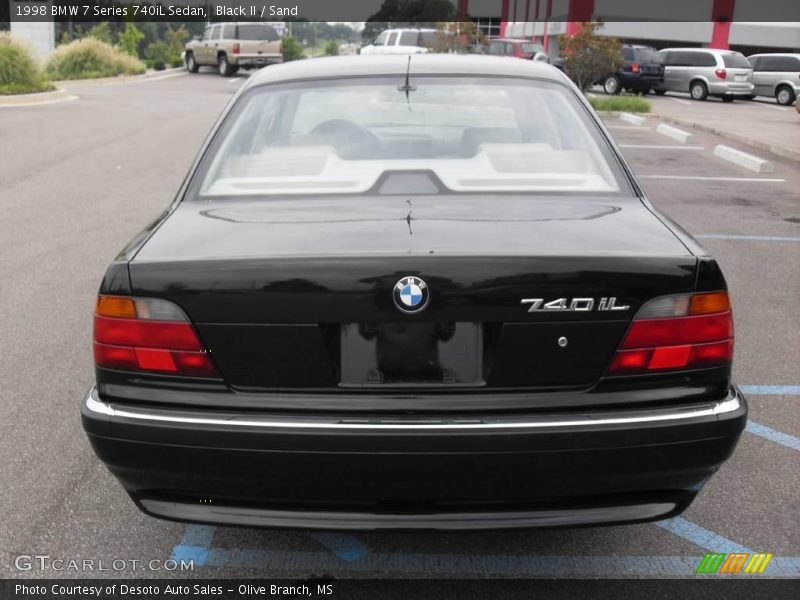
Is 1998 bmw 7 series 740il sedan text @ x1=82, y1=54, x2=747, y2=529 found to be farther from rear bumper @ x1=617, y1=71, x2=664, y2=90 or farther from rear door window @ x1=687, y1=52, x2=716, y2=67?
rear door window @ x1=687, y1=52, x2=716, y2=67

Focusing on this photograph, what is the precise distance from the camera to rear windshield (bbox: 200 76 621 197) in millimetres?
3363

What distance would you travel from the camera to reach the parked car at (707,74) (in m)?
29.8

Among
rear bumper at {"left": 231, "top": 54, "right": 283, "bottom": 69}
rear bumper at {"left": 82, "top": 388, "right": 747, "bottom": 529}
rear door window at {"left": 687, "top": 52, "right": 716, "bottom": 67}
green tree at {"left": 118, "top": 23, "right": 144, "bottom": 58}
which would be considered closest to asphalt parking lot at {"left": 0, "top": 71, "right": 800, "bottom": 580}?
rear bumper at {"left": 82, "top": 388, "right": 747, "bottom": 529}

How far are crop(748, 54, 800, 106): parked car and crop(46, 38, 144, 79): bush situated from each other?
22430 mm

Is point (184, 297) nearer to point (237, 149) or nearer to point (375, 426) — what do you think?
point (375, 426)

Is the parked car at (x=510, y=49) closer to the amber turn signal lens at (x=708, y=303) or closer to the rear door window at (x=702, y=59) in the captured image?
the rear door window at (x=702, y=59)

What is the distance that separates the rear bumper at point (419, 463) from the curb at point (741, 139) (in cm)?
1327

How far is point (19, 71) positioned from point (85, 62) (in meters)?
10.2

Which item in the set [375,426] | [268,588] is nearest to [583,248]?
[375,426]

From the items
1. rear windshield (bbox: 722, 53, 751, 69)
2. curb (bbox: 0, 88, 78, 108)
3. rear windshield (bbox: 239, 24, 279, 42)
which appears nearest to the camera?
curb (bbox: 0, 88, 78, 108)

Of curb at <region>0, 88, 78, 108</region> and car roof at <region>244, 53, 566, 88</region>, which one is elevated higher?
car roof at <region>244, 53, 566, 88</region>

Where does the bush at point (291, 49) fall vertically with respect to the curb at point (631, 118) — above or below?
above

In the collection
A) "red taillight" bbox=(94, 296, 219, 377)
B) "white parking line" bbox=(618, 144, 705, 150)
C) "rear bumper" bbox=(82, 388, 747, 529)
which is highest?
"red taillight" bbox=(94, 296, 219, 377)

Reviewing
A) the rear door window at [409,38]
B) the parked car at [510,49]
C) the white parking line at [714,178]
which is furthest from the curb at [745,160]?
the rear door window at [409,38]
